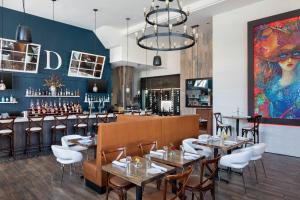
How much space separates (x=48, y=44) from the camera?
8336mm

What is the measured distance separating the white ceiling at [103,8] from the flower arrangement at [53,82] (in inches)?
87.1

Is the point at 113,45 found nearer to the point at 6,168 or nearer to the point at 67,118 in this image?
the point at 67,118

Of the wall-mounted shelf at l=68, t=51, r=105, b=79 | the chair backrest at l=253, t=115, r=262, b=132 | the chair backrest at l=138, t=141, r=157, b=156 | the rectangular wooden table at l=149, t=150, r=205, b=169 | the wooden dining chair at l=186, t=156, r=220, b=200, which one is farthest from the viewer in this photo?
the wall-mounted shelf at l=68, t=51, r=105, b=79

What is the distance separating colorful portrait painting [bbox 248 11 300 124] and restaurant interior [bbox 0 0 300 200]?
28mm

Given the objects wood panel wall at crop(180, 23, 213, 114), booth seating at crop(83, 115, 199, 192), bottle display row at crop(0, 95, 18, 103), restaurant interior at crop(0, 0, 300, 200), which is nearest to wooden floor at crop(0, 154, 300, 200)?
restaurant interior at crop(0, 0, 300, 200)

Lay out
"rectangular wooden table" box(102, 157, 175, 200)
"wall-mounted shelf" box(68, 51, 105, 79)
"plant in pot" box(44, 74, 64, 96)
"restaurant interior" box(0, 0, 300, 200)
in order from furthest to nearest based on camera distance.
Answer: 1. "wall-mounted shelf" box(68, 51, 105, 79)
2. "plant in pot" box(44, 74, 64, 96)
3. "restaurant interior" box(0, 0, 300, 200)
4. "rectangular wooden table" box(102, 157, 175, 200)

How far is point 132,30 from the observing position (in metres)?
9.47

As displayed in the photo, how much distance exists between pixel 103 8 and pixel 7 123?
461 cm

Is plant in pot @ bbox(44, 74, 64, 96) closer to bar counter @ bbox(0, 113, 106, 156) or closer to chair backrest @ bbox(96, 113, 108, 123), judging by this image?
bar counter @ bbox(0, 113, 106, 156)

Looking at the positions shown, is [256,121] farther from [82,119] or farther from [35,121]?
[35,121]

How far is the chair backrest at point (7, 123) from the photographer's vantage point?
589 centimetres

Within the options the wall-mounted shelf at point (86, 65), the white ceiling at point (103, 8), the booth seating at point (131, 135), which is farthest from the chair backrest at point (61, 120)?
the white ceiling at point (103, 8)

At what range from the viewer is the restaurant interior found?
12.1 feet

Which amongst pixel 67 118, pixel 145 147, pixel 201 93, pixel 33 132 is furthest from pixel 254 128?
pixel 33 132
